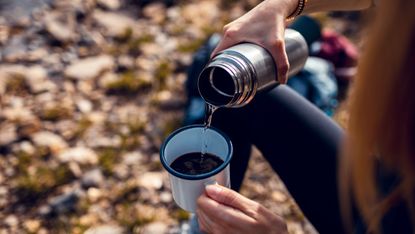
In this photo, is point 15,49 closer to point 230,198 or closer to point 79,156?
point 79,156

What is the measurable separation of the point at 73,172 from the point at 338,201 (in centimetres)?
102

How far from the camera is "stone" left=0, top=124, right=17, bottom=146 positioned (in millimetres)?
1913

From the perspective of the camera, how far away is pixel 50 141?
195 centimetres

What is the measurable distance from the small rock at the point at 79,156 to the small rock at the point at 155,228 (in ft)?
1.12

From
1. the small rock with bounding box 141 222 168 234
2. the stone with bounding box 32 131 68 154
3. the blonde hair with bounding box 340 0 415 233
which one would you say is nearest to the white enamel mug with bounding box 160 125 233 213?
the blonde hair with bounding box 340 0 415 233

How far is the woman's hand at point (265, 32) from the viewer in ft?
4.00

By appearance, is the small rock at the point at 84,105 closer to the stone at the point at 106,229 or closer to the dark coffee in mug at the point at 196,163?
the stone at the point at 106,229

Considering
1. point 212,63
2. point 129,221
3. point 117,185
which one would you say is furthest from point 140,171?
point 212,63

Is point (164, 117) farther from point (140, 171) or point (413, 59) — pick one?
point (413, 59)

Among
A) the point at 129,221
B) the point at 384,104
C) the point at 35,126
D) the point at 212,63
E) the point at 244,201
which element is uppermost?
the point at 384,104

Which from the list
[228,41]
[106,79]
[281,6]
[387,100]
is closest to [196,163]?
[228,41]

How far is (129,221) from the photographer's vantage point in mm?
1753

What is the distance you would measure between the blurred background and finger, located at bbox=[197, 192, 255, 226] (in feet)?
2.47

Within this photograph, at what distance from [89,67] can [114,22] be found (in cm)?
32
